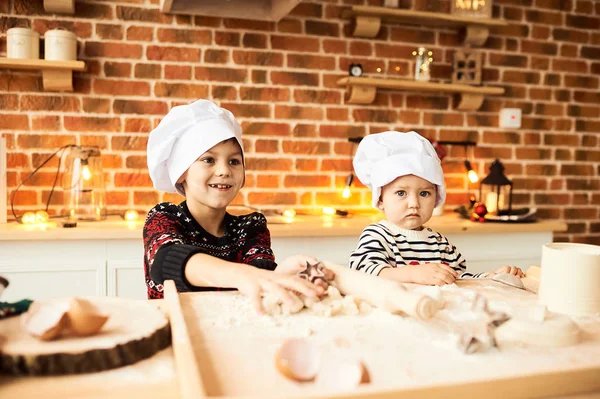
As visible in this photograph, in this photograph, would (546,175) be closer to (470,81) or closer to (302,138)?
(470,81)

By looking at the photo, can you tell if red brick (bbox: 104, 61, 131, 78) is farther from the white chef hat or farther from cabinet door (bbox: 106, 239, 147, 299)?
the white chef hat

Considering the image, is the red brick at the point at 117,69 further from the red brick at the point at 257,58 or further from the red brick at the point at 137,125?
the red brick at the point at 257,58

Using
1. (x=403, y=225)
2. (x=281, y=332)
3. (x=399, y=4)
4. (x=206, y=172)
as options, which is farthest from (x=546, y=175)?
(x=281, y=332)

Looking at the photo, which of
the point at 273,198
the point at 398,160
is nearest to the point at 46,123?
the point at 273,198

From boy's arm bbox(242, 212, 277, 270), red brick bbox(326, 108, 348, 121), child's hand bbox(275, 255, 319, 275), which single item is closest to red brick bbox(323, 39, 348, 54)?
red brick bbox(326, 108, 348, 121)

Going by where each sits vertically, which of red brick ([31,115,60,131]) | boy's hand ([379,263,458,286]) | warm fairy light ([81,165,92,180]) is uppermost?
red brick ([31,115,60,131])

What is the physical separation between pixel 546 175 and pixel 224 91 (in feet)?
5.65

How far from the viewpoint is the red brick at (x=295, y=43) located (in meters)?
2.47

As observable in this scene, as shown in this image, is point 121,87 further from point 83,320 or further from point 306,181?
point 83,320

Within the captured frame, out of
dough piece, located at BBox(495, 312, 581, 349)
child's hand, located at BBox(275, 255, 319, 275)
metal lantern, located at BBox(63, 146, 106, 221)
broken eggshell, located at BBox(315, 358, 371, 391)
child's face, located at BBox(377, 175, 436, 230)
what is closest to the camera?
broken eggshell, located at BBox(315, 358, 371, 391)

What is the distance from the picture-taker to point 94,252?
1.92 metres

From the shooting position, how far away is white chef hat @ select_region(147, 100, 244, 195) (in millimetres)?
1326

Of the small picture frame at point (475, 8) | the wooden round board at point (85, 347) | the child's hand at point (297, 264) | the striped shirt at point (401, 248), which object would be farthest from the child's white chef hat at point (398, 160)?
the small picture frame at point (475, 8)

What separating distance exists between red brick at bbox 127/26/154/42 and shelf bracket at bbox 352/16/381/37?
0.91m
